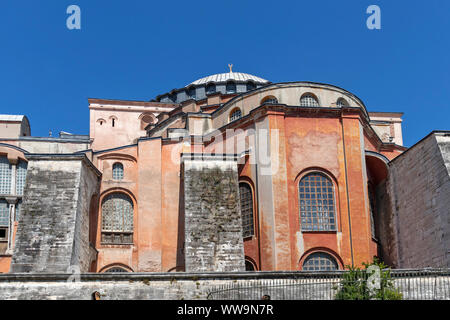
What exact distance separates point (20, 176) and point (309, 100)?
13.0m

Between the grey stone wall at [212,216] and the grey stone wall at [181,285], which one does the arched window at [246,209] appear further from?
the grey stone wall at [181,285]

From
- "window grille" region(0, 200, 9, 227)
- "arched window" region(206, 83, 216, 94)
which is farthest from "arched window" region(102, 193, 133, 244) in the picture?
"arched window" region(206, 83, 216, 94)

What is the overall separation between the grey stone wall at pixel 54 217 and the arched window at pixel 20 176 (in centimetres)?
449

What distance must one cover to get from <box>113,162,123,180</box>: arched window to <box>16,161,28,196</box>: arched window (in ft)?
13.7

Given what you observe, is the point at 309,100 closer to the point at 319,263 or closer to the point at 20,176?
the point at 319,263

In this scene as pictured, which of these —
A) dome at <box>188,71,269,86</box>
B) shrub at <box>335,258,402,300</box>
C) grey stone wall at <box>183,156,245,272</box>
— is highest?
dome at <box>188,71,269,86</box>

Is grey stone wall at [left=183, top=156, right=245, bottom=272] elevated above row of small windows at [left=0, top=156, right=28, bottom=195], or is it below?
below

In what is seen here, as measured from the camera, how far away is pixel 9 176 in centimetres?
2927

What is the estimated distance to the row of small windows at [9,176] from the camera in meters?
29.1

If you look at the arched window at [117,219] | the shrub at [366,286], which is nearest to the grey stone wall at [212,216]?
the arched window at [117,219]

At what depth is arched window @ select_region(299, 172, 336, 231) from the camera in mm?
25469

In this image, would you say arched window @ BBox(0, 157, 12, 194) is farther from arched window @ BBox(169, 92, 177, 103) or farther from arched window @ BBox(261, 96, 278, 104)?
arched window @ BBox(169, 92, 177, 103)

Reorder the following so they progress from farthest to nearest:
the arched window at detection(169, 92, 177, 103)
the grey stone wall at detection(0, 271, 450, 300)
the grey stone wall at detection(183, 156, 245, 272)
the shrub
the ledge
A: the arched window at detection(169, 92, 177, 103), the grey stone wall at detection(183, 156, 245, 272), the ledge, the grey stone wall at detection(0, 271, 450, 300), the shrub
